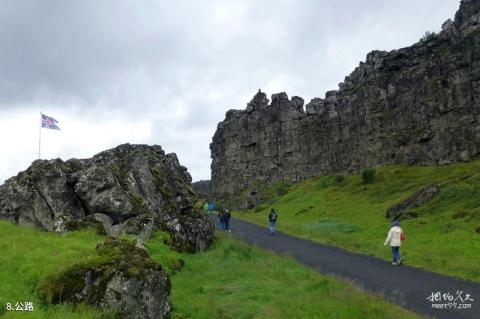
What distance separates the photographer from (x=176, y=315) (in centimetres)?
1534

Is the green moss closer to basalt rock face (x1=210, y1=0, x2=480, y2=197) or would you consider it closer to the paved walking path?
the paved walking path

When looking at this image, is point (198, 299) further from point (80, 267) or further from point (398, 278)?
point (398, 278)

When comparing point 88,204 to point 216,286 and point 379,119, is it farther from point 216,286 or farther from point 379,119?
point 379,119

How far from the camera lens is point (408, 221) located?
1716 inches

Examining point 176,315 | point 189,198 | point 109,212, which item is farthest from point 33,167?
point 176,315

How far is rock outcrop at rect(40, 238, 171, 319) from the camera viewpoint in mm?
14016

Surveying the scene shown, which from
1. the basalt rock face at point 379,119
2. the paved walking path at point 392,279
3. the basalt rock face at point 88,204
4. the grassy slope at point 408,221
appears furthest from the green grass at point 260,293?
the basalt rock face at point 379,119

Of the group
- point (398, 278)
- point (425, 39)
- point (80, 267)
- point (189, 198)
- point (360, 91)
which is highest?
point (425, 39)

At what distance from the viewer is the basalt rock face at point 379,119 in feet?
249

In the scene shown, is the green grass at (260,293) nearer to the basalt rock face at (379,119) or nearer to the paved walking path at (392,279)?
the paved walking path at (392,279)

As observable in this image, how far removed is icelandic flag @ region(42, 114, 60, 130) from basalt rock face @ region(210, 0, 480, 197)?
192ft

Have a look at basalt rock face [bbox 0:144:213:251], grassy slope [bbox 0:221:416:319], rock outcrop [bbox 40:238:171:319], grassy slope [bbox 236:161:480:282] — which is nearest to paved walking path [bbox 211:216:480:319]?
grassy slope [bbox 236:161:480:282]

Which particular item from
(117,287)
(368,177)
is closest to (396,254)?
(117,287)

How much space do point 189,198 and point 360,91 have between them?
235 feet
